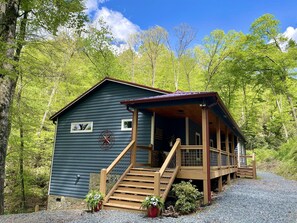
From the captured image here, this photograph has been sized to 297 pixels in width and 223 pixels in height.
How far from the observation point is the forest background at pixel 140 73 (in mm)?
10930

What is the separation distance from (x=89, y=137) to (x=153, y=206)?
631cm

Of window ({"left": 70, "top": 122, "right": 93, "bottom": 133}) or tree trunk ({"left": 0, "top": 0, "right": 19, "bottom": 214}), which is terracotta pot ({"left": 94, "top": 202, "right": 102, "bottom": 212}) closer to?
tree trunk ({"left": 0, "top": 0, "right": 19, "bottom": 214})

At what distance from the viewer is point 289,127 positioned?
88.3 ft

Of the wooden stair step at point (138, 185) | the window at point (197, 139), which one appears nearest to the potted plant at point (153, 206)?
the wooden stair step at point (138, 185)

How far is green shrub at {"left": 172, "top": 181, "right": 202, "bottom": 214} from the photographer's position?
5.76 metres

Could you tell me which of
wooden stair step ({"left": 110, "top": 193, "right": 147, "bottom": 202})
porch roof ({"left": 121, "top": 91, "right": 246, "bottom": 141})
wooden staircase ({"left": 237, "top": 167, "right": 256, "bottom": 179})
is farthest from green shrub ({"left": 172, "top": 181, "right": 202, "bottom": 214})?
wooden staircase ({"left": 237, "top": 167, "right": 256, "bottom": 179})

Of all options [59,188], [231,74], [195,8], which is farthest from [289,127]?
[59,188]

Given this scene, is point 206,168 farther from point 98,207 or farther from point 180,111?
point 98,207

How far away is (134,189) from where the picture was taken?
677cm

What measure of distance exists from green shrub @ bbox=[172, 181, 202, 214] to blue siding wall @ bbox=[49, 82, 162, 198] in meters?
3.64

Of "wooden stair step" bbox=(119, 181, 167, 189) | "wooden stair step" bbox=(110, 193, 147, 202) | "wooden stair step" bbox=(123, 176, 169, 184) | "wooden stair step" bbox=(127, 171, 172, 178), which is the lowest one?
"wooden stair step" bbox=(110, 193, 147, 202)

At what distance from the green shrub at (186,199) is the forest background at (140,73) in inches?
259

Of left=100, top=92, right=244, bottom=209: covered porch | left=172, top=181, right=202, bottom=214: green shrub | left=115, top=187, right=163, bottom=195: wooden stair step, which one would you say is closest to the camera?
left=172, top=181, right=202, bottom=214: green shrub

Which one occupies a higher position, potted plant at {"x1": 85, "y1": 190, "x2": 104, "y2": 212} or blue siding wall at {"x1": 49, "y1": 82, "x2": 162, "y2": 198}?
blue siding wall at {"x1": 49, "y1": 82, "x2": 162, "y2": 198}
